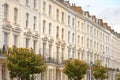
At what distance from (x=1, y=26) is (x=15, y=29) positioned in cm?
366

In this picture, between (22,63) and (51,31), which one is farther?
(51,31)

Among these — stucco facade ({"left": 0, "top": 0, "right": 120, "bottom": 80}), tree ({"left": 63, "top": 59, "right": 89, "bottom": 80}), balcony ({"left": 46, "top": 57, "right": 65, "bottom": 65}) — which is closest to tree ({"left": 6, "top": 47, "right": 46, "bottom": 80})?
stucco facade ({"left": 0, "top": 0, "right": 120, "bottom": 80})

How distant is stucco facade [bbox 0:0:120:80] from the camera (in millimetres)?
47959

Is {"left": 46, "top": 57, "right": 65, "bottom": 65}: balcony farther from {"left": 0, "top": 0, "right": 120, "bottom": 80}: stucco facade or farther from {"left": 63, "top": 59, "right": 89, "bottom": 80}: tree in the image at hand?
{"left": 63, "top": 59, "right": 89, "bottom": 80}: tree

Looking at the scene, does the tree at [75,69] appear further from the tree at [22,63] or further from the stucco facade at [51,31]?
the tree at [22,63]

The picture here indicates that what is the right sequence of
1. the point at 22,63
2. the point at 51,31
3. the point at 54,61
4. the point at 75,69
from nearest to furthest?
1. the point at 22,63
2. the point at 75,69
3. the point at 54,61
4. the point at 51,31

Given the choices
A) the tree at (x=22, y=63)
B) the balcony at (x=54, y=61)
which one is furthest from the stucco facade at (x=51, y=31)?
the tree at (x=22, y=63)

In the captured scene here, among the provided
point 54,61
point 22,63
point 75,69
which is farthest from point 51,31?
point 22,63

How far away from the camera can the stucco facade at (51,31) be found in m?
48.0

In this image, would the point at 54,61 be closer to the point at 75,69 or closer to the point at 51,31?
the point at 51,31

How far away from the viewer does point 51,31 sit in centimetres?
6128

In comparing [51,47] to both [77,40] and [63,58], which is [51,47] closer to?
[63,58]

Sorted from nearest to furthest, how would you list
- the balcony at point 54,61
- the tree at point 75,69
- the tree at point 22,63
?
1. the tree at point 22,63
2. the tree at point 75,69
3. the balcony at point 54,61

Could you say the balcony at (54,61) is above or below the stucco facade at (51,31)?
below
